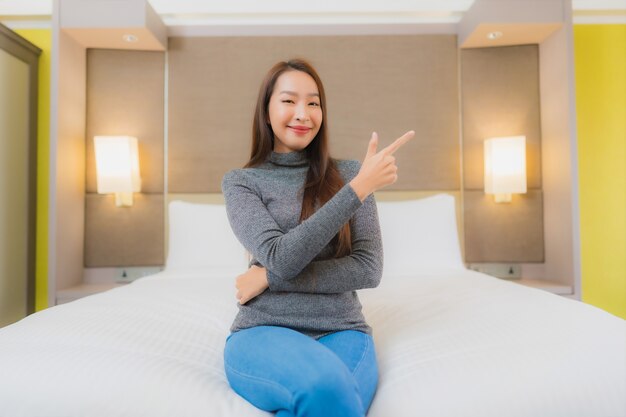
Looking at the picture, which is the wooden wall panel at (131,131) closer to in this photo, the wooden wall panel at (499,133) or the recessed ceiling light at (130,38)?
the recessed ceiling light at (130,38)

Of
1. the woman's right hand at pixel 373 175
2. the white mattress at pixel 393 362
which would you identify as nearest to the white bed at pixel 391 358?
the white mattress at pixel 393 362

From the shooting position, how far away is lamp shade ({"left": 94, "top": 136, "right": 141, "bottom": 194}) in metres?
2.65

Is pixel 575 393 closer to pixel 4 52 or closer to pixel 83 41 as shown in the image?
pixel 83 41

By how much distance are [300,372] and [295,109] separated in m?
0.74

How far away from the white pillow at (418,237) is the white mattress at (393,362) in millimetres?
761

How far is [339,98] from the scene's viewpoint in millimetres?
2881

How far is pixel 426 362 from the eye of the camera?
108cm

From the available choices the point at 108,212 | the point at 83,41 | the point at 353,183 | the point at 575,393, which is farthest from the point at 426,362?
the point at 83,41

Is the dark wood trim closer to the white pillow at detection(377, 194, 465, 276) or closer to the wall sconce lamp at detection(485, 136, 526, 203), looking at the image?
the white pillow at detection(377, 194, 465, 276)

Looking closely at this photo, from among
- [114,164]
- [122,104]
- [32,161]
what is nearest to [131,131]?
[122,104]

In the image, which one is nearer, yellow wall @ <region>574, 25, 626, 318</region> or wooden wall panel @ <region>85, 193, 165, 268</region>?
wooden wall panel @ <region>85, 193, 165, 268</region>

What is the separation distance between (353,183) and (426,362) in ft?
1.50

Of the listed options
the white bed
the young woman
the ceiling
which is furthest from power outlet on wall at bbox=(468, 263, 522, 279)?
the young woman

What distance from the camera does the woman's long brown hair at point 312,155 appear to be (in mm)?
1230
